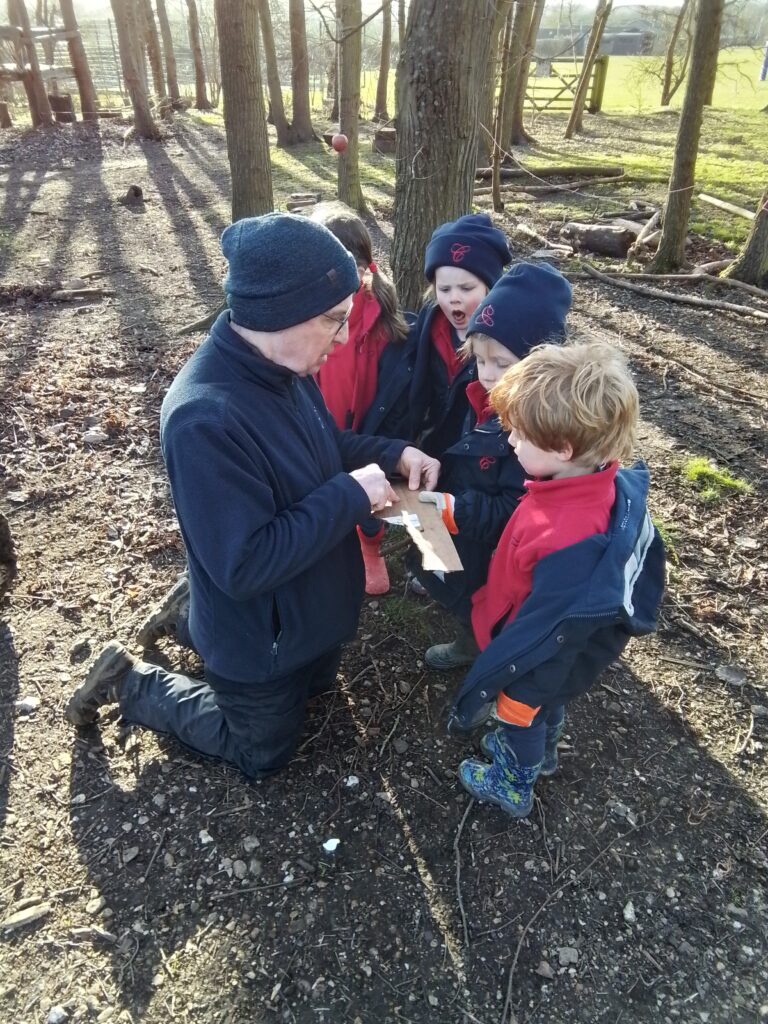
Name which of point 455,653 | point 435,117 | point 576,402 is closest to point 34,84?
point 435,117

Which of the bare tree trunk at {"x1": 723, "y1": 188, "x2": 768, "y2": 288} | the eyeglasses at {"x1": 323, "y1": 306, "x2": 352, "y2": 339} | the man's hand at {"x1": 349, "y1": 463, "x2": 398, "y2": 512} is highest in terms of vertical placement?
the eyeglasses at {"x1": 323, "y1": 306, "x2": 352, "y2": 339}

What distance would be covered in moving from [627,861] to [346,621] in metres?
1.32

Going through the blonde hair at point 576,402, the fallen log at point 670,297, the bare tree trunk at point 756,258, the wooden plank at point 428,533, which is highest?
the blonde hair at point 576,402

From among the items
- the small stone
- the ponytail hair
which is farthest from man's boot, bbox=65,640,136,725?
the ponytail hair

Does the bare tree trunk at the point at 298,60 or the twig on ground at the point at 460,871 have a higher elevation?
the bare tree trunk at the point at 298,60

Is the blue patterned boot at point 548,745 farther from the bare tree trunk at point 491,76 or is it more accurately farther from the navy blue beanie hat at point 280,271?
the bare tree trunk at point 491,76

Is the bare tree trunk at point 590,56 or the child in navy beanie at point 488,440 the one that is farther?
the bare tree trunk at point 590,56

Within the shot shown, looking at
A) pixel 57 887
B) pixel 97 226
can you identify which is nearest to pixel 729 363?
pixel 57 887

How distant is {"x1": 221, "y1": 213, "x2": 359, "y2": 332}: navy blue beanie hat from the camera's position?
1776 millimetres

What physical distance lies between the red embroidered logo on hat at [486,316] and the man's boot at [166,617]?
1.76 meters

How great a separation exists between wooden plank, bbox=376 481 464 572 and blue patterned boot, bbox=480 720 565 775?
2.59 ft

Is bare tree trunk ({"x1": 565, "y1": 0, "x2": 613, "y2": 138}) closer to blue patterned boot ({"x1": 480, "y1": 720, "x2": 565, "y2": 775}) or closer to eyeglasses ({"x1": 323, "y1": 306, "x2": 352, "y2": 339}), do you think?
eyeglasses ({"x1": 323, "y1": 306, "x2": 352, "y2": 339})

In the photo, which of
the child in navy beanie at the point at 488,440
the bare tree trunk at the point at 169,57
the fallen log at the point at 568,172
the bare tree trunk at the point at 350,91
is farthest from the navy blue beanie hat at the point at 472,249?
the bare tree trunk at the point at 169,57

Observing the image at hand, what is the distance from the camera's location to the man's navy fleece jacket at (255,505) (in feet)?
6.09
